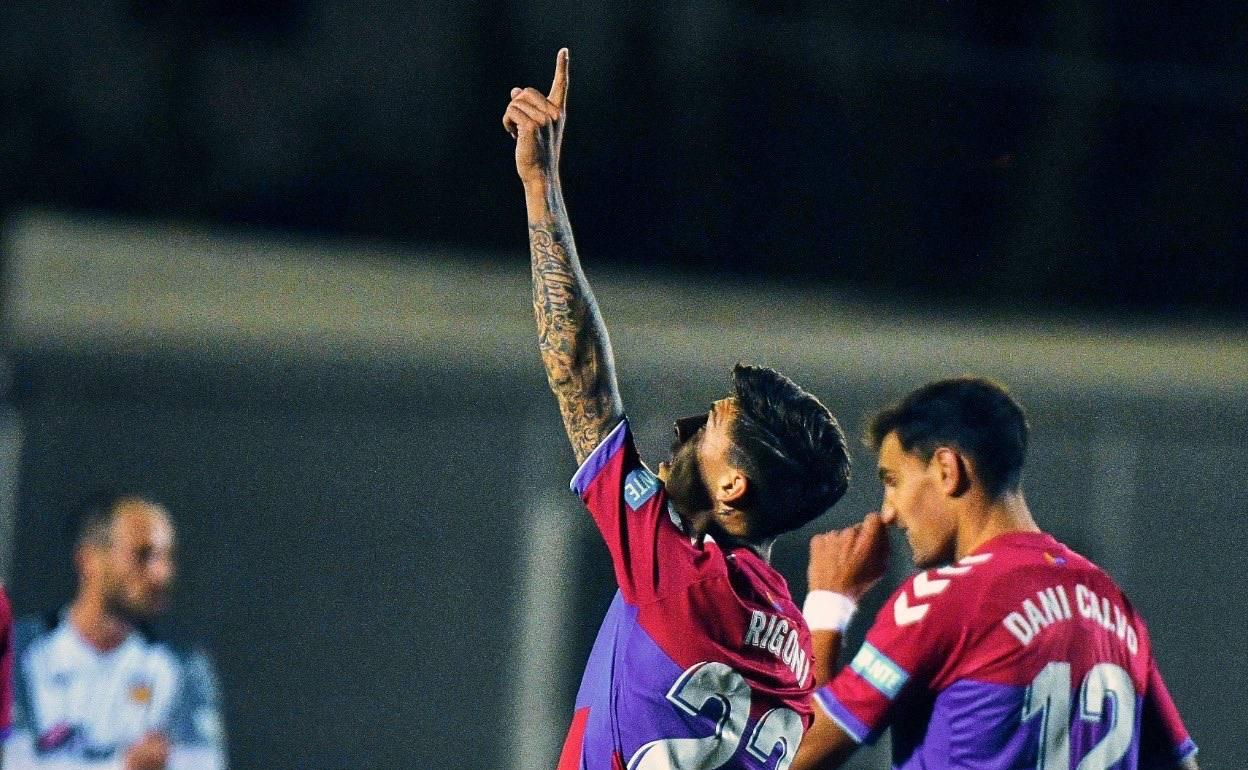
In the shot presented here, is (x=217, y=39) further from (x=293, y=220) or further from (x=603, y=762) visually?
(x=603, y=762)

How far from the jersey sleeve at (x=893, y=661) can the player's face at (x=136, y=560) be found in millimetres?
4235

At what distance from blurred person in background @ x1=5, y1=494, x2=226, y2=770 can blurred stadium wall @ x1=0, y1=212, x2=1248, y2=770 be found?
302 centimetres

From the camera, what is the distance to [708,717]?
3197 millimetres

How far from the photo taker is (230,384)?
10750 mm

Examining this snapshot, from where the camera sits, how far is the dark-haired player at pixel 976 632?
3.61 metres

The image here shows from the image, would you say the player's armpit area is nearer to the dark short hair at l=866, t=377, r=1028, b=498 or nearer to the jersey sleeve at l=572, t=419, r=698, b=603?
the dark short hair at l=866, t=377, r=1028, b=498

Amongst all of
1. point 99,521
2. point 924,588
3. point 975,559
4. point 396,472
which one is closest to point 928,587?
point 924,588

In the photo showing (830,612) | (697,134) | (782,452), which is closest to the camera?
(782,452)

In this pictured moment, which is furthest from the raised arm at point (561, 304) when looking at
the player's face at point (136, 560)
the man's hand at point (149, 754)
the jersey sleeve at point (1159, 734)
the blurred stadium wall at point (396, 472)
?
the blurred stadium wall at point (396, 472)

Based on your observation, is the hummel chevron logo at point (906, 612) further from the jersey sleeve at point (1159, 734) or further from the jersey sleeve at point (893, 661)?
the jersey sleeve at point (1159, 734)

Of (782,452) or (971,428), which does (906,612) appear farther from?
(782,452)

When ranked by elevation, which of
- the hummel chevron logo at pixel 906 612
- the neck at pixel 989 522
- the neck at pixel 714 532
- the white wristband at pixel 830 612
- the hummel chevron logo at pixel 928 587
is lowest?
the white wristband at pixel 830 612

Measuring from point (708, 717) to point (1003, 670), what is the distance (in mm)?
752

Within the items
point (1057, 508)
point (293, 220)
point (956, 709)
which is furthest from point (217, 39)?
point (956, 709)
